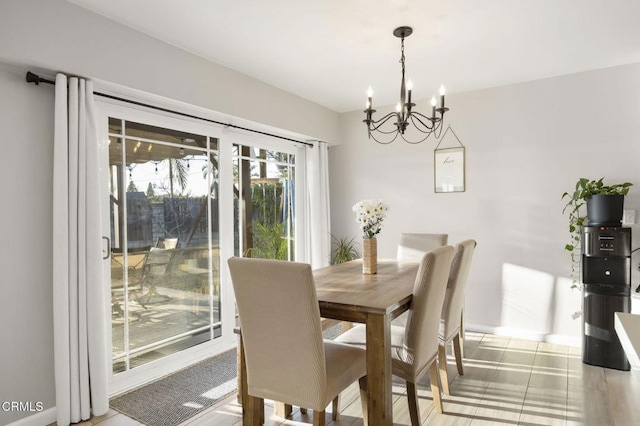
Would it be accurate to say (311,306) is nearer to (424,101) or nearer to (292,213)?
(292,213)

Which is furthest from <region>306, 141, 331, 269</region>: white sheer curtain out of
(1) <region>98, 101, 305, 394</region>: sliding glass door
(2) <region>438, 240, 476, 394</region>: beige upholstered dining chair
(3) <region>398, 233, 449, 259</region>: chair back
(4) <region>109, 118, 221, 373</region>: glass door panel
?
(2) <region>438, 240, 476, 394</region>: beige upholstered dining chair

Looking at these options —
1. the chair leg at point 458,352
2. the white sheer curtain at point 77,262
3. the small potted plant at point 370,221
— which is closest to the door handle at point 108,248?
the white sheer curtain at point 77,262

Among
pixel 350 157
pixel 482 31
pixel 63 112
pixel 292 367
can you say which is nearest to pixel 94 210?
pixel 63 112

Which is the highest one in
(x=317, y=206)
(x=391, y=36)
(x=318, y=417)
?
(x=391, y=36)

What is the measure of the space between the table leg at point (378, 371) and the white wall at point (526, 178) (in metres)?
2.61

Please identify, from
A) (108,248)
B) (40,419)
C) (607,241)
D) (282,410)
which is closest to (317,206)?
(108,248)

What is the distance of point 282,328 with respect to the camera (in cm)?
174

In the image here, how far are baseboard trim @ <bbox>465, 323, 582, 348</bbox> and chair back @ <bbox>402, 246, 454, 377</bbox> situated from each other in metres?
2.17

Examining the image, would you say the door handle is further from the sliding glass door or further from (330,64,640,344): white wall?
(330,64,640,344): white wall

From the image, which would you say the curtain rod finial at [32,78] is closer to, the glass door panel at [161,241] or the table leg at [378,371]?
the glass door panel at [161,241]

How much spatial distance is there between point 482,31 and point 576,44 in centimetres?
88

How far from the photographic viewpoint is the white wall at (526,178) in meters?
3.47

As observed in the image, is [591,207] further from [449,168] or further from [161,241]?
[161,241]

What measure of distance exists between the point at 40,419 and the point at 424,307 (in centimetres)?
232
